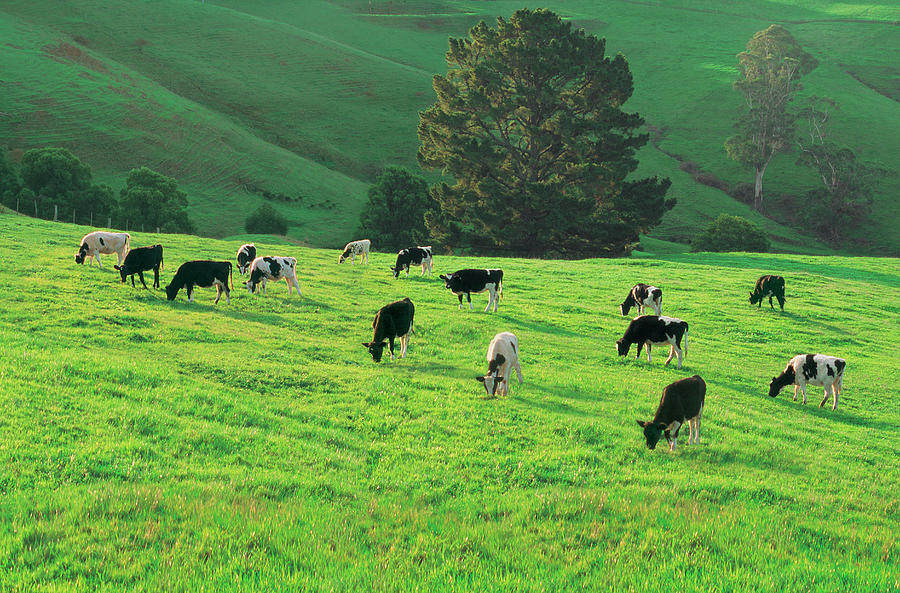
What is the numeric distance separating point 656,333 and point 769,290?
585 inches

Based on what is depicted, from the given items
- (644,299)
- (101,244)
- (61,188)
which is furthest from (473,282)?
(61,188)

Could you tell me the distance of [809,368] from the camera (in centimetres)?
1648

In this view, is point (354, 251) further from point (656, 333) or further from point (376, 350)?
point (656, 333)

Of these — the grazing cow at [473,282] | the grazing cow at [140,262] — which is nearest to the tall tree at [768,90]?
the grazing cow at [473,282]

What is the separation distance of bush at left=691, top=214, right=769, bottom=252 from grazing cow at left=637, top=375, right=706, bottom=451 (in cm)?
6479

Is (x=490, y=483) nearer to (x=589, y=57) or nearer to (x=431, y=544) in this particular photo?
(x=431, y=544)

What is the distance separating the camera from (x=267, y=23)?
153m

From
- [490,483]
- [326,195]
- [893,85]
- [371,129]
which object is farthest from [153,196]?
[893,85]

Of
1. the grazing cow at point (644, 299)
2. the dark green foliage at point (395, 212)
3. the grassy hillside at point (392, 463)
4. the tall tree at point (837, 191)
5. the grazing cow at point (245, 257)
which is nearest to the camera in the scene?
the grassy hillside at point (392, 463)

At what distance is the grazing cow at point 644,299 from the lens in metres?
24.8

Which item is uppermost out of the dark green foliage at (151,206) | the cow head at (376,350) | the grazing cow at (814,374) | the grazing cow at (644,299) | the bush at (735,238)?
the bush at (735,238)

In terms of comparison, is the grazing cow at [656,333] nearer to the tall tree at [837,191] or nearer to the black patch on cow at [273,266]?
the black patch on cow at [273,266]

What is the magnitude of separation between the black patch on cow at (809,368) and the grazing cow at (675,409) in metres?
6.52

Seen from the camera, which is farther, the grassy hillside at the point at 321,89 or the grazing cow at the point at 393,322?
the grassy hillside at the point at 321,89
